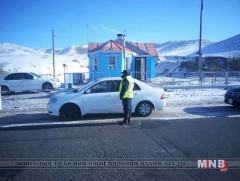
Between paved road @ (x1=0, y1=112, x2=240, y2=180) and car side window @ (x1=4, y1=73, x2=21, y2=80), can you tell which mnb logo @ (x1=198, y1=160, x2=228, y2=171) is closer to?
paved road @ (x1=0, y1=112, x2=240, y2=180)

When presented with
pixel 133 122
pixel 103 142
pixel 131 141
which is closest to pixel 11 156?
pixel 103 142

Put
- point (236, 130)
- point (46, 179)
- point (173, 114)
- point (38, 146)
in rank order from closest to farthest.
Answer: point (46, 179), point (38, 146), point (236, 130), point (173, 114)

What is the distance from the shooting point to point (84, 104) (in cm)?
823

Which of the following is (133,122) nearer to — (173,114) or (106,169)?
(173,114)

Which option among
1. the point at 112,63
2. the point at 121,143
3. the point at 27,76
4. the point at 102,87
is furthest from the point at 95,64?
the point at 121,143

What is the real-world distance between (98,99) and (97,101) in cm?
8

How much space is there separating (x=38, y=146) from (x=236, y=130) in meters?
5.69

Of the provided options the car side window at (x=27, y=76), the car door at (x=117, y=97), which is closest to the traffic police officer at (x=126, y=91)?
the car door at (x=117, y=97)

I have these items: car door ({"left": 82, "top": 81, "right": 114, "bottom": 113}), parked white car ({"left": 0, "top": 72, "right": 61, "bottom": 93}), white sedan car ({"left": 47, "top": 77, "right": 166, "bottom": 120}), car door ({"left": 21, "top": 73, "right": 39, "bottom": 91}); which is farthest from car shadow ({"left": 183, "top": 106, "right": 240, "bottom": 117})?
car door ({"left": 21, "top": 73, "right": 39, "bottom": 91})

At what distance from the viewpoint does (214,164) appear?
4.45 meters

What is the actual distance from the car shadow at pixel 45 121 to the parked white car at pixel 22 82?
8.05 meters

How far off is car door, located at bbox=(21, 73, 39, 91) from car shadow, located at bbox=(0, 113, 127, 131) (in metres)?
8.00

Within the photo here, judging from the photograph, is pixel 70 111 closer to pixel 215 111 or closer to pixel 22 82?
pixel 215 111

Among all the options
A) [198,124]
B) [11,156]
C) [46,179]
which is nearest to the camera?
[46,179]
